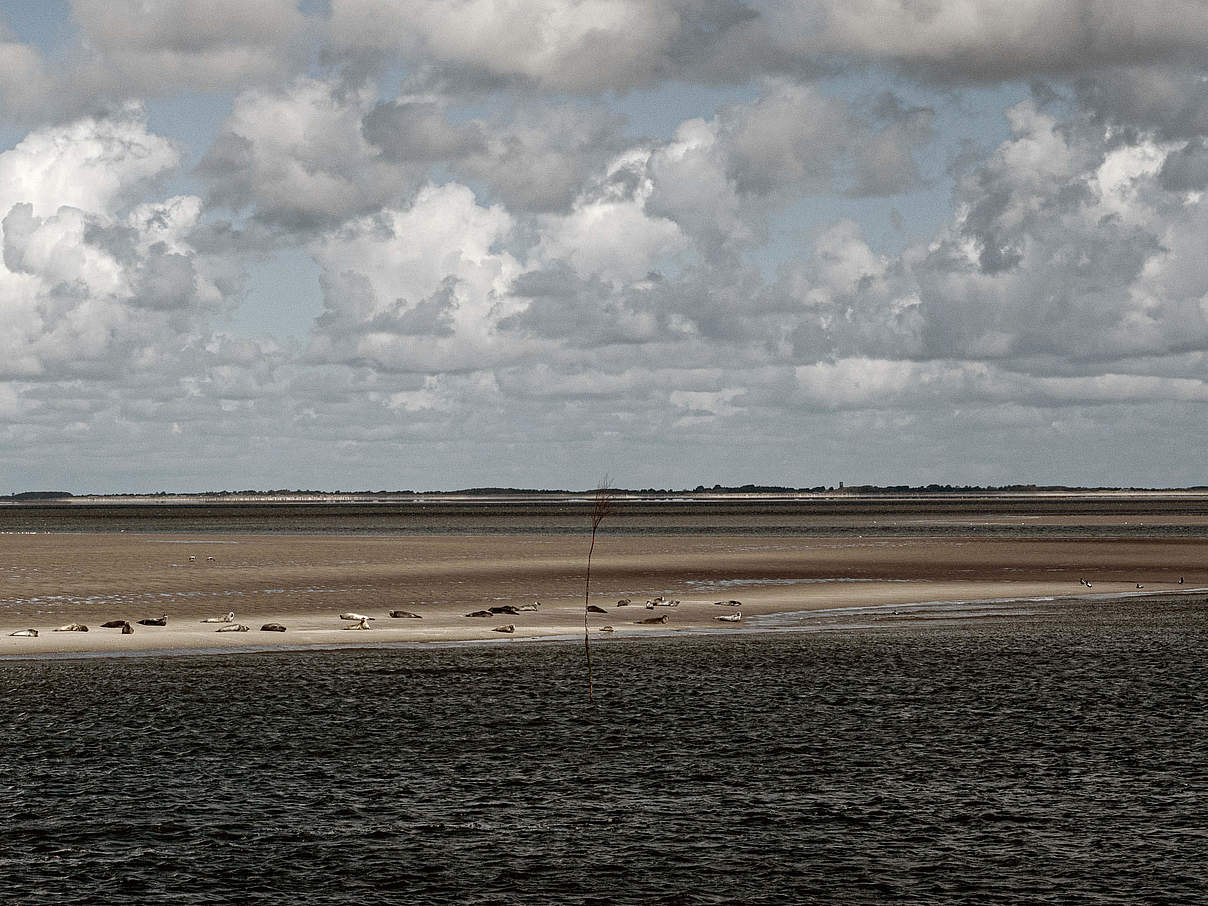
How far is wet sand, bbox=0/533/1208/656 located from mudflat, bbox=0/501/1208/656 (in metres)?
0.11

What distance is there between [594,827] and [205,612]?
104ft

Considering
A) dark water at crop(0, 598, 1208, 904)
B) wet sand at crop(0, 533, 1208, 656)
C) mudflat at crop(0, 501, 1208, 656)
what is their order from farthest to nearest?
mudflat at crop(0, 501, 1208, 656)
wet sand at crop(0, 533, 1208, 656)
dark water at crop(0, 598, 1208, 904)

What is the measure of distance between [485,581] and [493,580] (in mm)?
686

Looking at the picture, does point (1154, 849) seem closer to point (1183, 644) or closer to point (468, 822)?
point (468, 822)

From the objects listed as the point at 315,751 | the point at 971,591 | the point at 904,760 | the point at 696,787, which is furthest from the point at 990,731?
the point at 971,591

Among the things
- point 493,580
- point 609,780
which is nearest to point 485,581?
point 493,580

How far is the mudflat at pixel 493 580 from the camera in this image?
4288 centimetres

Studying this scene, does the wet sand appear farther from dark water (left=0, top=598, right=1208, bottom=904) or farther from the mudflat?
dark water (left=0, top=598, right=1208, bottom=904)

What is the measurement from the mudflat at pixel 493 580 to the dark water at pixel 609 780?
8135 mm

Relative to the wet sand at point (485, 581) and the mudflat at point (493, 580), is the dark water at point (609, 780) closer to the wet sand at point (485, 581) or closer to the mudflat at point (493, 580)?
the wet sand at point (485, 581)

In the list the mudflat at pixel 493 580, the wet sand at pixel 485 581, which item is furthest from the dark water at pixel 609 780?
the mudflat at pixel 493 580

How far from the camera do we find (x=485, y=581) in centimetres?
6134

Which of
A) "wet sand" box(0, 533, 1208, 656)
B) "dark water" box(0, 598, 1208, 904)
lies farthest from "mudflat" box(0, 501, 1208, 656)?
"dark water" box(0, 598, 1208, 904)

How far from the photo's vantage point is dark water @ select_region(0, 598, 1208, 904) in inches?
620
